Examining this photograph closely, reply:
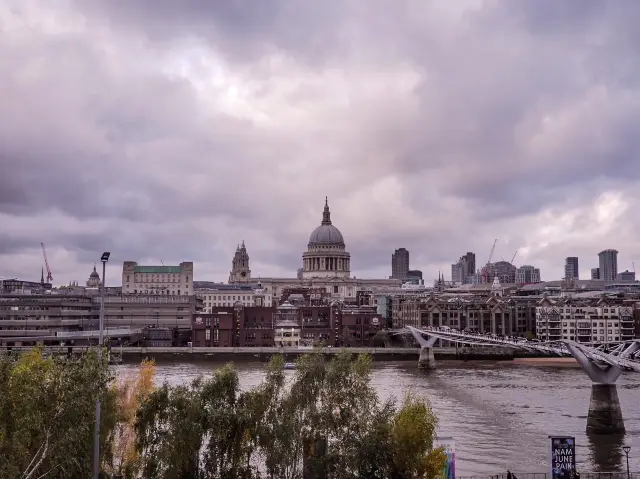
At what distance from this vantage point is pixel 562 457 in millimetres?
27484

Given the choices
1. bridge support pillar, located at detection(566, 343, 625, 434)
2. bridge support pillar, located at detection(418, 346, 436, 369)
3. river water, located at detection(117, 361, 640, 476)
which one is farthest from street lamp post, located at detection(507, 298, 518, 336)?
bridge support pillar, located at detection(566, 343, 625, 434)

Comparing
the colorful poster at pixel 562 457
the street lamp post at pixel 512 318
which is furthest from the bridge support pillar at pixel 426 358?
the colorful poster at pixel 562 457

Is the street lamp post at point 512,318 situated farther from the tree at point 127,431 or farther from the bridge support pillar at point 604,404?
the tree at point 127,431

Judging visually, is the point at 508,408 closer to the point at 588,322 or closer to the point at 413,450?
the point at 413,450

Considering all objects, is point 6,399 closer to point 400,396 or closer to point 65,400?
point 65,400

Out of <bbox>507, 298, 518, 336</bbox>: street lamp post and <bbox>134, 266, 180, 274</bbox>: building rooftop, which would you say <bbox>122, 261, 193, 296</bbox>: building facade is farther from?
<bbox>507, 298, 518, 336</bbox>: street lamp post

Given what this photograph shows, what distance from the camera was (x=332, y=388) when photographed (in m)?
25.4

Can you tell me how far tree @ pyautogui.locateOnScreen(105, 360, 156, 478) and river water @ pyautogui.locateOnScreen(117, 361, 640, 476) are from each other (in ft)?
43.9

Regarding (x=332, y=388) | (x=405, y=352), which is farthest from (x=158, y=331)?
(x=332, y=388)

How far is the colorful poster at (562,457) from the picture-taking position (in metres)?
27.4

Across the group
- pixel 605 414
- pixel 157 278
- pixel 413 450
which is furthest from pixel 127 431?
pixel 157 278

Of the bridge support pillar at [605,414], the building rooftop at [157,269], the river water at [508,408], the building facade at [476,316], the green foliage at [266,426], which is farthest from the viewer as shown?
the building rooftop at [157,269]

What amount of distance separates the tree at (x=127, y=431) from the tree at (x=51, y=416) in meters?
2.78

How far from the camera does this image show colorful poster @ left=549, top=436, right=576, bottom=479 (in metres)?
27.4
